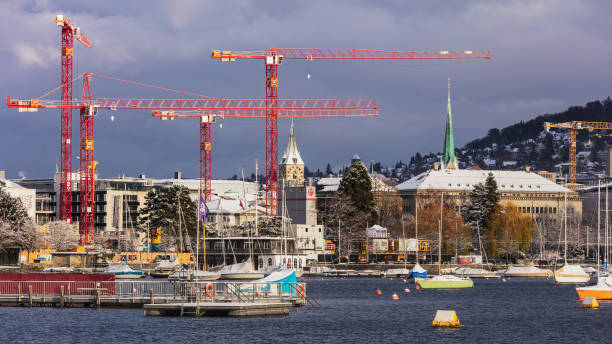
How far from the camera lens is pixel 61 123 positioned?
17688 centimetres

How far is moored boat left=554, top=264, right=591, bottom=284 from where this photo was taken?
124938mm

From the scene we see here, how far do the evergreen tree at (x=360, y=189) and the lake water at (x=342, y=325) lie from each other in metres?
83.3

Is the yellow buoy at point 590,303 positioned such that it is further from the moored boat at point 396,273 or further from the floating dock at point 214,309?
the moored boat at point 396,273

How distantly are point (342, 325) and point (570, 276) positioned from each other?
60.7 metres

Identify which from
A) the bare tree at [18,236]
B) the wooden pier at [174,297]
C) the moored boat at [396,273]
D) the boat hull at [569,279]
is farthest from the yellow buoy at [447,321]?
the bare tree at [18,236]

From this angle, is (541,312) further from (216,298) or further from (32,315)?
(32,315)

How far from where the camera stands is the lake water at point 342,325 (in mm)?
62625

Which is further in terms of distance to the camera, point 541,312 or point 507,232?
point 507,232

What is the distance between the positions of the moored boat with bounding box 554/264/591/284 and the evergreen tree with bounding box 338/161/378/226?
54080 mm

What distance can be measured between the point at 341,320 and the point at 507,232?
102 m

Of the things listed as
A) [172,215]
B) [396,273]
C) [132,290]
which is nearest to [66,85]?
[172,215]

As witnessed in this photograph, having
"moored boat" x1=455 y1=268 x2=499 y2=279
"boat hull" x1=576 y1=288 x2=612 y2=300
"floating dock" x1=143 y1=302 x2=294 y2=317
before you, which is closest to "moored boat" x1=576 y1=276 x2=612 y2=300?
"boat hull" x1=576 y1=288 x2=612 y2=300

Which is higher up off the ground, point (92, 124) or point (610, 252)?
point (92, 124)

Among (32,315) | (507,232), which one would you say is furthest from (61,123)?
(32,315)
